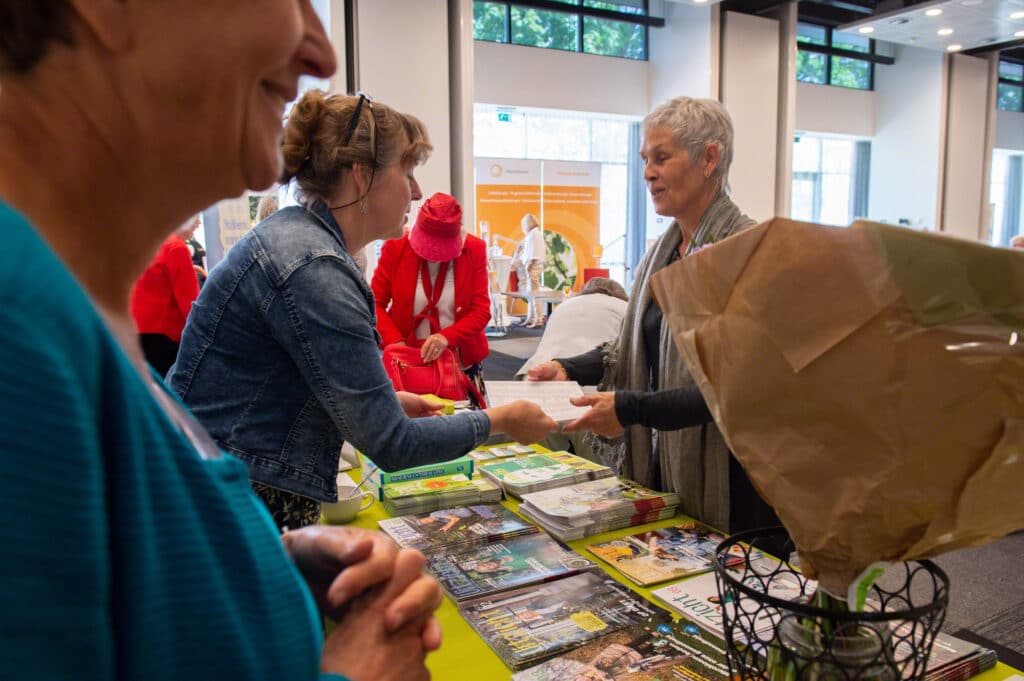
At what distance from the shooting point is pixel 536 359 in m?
3.01

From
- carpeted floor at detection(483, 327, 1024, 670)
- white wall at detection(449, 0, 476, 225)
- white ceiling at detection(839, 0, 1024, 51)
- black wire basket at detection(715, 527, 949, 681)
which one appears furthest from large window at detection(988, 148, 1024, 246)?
black wire basket at detection(715, 527, 949, 681)

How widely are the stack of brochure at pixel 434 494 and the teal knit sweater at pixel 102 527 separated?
1.20m

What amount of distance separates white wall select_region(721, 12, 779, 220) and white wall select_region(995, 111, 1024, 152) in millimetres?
9067

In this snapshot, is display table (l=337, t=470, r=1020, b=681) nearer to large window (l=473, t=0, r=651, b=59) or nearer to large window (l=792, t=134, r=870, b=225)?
large window (l=473, t=0, r=651, b=59)

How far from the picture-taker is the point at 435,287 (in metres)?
3.31

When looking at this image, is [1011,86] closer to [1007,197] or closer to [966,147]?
[1007,197]

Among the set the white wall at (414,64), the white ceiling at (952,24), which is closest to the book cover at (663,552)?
the white wall at (414,64)

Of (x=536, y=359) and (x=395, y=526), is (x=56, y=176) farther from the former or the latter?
(x=536, y=359)

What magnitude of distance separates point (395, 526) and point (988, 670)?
42.3 inches

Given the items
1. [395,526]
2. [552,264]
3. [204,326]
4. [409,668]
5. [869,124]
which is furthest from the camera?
[869,124]

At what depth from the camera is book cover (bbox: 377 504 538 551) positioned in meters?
1.48

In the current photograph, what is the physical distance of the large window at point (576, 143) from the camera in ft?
35.1

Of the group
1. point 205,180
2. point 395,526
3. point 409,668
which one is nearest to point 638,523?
point 395,526

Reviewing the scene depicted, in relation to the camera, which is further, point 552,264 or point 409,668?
point 552,264
